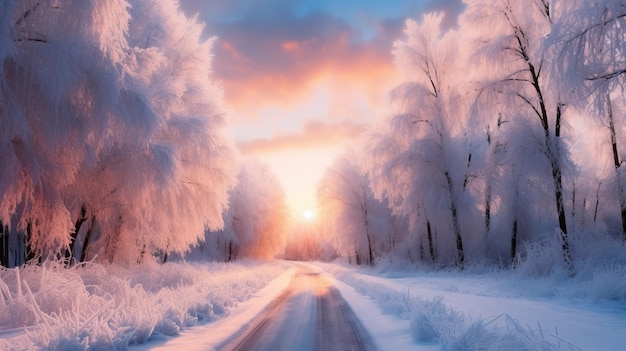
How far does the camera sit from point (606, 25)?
7.58m

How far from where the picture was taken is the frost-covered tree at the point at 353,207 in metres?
33.0

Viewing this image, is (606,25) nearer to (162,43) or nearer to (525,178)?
(525,178)

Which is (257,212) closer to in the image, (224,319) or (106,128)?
(106,128)

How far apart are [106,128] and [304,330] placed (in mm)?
6080

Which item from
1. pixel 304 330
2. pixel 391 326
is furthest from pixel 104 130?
pixel 391 326

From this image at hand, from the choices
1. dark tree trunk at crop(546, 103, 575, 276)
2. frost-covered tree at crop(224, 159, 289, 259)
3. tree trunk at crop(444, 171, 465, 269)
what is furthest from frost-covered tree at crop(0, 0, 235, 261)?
frost-covered tree at crop(224, 159, 289, 259)

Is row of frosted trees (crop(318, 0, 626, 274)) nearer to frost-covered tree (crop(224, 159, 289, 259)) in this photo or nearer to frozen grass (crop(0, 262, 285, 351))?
frozen grass (crop(0, 262, 285, 351))

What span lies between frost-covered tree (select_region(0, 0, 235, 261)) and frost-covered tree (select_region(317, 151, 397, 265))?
16.8 meters

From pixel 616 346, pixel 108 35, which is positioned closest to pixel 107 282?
pixel 108 35

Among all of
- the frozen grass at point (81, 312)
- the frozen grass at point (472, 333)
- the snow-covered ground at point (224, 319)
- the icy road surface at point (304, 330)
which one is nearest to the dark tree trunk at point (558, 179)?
the snow-covered ground at point (224, 319)

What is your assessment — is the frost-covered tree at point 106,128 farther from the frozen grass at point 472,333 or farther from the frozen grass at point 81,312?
the frozen grass at point 472,333

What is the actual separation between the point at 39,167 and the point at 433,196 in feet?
53.2

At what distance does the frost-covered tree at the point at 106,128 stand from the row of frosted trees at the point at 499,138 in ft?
30.5

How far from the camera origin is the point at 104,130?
29.4 ft
